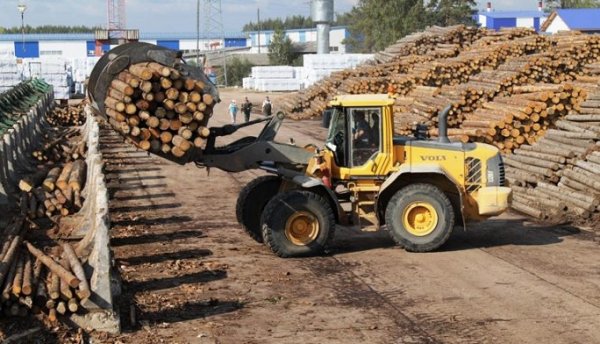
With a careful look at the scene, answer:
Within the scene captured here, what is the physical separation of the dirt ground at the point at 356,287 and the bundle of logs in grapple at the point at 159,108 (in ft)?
6.86

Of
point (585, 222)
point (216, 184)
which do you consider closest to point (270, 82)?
point (216, 184)

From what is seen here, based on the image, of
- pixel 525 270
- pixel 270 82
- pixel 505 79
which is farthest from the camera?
pixel 270 82

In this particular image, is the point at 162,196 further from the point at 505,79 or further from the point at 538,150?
the point at 505,79

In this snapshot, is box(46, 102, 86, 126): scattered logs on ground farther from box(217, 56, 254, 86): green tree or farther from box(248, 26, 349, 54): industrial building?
box(248, 26, 349, 54): industrial building

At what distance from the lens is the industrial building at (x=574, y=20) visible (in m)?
86.5

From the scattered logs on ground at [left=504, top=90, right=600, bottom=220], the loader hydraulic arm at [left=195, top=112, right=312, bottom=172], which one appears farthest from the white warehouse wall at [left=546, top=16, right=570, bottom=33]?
the loader hydraulic arm at [left=195, top=112, right=312, bottom=172]

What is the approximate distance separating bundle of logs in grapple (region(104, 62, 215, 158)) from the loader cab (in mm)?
2548

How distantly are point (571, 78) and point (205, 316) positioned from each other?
907 inches

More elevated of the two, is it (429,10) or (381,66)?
(429,10)

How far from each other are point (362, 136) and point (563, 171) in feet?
23.2

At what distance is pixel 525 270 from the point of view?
1339 cm

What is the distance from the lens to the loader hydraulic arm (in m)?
14.4

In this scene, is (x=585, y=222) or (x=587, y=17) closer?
(x=585, y=222)

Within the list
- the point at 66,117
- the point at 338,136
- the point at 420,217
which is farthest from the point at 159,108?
the point at 66,117
